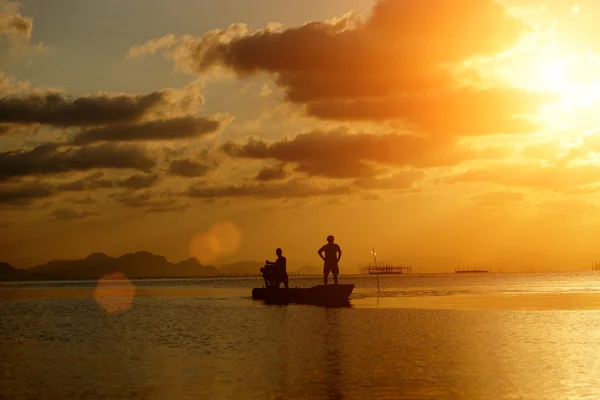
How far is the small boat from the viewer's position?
53.5 meters

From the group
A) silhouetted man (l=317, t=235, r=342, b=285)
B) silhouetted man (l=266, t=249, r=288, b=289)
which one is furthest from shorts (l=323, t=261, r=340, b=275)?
silhouetted man (l=266, t=249, r=288, b=289)

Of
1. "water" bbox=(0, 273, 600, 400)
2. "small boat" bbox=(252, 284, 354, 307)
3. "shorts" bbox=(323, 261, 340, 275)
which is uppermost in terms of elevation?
"shorts" bbox=(323, 261, 340, 275)

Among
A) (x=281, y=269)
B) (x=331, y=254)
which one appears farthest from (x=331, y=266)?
(x=281, y=269)

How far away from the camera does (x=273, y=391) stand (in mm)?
19047

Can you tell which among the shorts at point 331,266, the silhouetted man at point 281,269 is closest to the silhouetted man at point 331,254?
the shorts at point 331,266

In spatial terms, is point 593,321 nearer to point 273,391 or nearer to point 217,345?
point 217,345

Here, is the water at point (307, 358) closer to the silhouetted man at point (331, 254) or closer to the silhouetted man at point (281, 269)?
the silhouetted man at point (331, 254)

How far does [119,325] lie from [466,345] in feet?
68.8

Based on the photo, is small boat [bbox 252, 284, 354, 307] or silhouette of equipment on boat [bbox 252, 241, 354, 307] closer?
silhouette of equipment on boat [bbox 252, 241, 354, 307]

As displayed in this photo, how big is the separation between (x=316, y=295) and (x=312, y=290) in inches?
18.6

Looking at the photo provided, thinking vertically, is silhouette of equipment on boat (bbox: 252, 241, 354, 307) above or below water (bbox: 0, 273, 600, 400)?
above

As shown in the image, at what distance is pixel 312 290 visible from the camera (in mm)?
54906

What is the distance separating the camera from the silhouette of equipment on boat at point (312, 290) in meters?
51.6

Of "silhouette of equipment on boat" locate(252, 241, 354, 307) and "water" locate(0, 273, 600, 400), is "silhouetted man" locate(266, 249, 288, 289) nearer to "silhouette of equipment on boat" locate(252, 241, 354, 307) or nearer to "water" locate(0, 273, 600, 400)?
"silhouette of equipment on boat" locate(252, 241, 354, 307)
